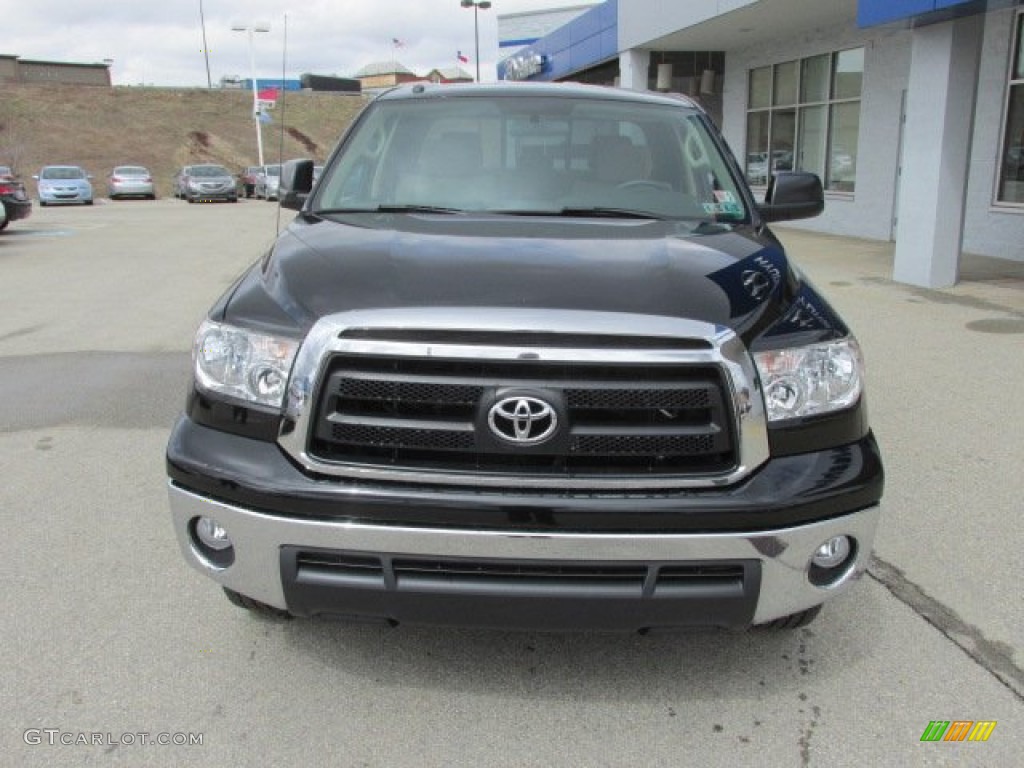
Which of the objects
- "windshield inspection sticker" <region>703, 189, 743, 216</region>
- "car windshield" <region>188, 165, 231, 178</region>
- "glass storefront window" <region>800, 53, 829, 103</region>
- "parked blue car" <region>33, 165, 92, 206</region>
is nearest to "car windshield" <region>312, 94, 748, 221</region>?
"windshield inspection sticker" <region>703, 189, 743, 216</region>

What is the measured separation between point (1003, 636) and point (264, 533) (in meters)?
2.52

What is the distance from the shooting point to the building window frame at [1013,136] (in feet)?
37.8

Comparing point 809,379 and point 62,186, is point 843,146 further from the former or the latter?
point 62,186

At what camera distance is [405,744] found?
2.46 m

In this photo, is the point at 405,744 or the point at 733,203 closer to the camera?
the point at 405,744

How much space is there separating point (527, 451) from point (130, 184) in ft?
119

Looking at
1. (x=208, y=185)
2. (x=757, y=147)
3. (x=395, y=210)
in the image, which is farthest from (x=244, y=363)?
(x=208, y=185)

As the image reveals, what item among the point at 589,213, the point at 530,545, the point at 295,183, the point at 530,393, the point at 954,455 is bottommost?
the point at 954,455

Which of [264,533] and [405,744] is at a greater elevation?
[264,533]

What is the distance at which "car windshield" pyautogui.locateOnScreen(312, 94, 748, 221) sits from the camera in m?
3.50

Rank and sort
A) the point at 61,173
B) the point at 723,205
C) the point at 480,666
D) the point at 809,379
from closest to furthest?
the point at 809,379, the point at 480,666, the point at 723,205, the point at 61,173

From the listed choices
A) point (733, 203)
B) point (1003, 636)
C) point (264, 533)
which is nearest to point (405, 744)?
point (264, 533)

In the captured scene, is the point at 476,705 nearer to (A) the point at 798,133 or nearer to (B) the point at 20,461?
(B) the point at 20,461

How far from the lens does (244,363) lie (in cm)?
245
